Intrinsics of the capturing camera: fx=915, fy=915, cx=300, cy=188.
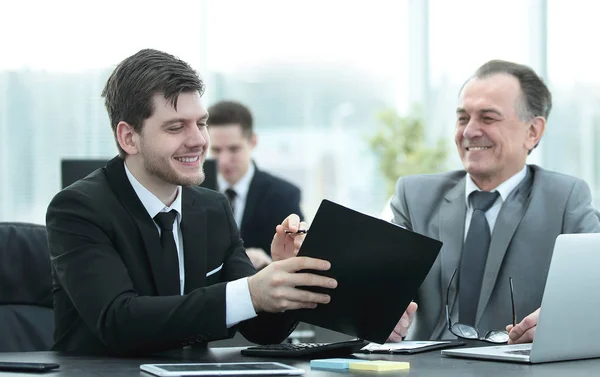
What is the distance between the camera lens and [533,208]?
299 cm

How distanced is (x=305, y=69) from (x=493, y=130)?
3.86m

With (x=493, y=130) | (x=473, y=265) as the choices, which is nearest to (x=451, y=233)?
(x=473, y=265)

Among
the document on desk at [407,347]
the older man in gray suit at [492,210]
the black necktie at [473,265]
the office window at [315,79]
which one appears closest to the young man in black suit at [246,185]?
the office window at [315,79]

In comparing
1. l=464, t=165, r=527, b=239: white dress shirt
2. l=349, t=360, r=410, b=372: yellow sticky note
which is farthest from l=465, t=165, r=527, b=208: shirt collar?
l=349, t=360, r=410, b=372: yellow sticky note

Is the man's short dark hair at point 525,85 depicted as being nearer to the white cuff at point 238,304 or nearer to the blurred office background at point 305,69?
the white cuff at point 238,304

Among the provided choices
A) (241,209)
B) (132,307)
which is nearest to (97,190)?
(132,307)

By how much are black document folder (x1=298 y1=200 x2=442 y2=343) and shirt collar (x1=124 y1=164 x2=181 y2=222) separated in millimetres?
490

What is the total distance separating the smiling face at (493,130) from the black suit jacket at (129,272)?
40.3 inches

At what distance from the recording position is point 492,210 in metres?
3.09

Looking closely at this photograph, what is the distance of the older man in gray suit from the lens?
2.91m

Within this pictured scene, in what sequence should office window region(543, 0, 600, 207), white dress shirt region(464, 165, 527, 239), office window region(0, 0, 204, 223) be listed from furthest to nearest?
office window region(543, 0, 600, 207) → office window region(0, 0, 204, 223) → white dress shirt region(464, 165, 527, 239)

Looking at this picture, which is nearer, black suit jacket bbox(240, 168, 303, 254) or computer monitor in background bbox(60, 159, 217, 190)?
computer monitor in background bbox(60, 159, 217, 190)

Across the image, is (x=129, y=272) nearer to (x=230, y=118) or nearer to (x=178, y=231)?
(x=178, y=231)

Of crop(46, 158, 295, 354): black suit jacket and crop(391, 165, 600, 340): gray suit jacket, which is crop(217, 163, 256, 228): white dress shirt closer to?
crop(391, 165, 600, 340): gray suit jacket
